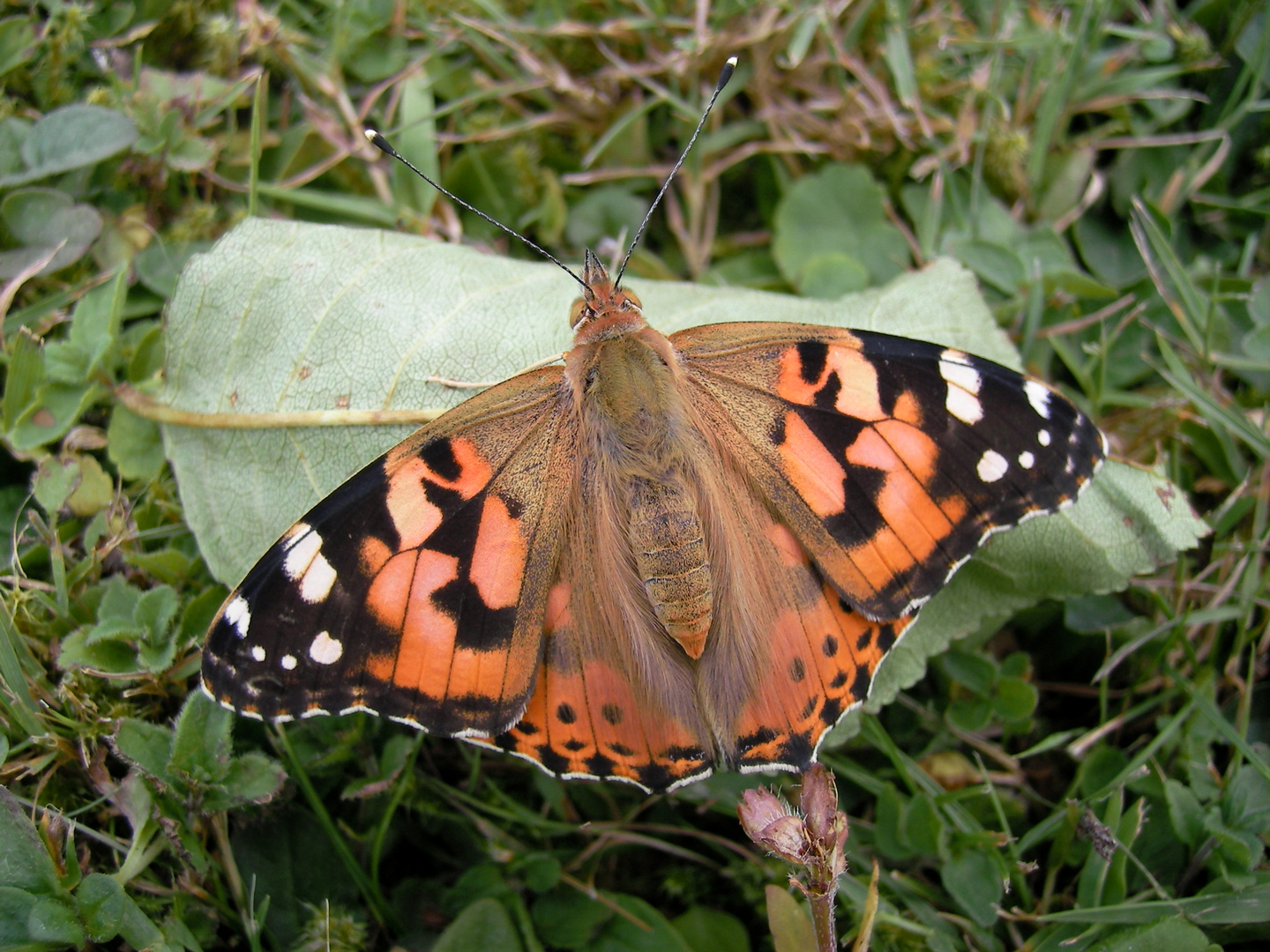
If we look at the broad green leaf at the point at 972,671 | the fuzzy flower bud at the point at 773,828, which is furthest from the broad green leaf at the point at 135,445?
the broad green leaf at the point at 972,671

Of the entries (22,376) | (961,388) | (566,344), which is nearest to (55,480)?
(22,376)

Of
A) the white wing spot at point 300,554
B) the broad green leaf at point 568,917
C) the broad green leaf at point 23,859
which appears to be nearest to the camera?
the white wing spot at point 300,554

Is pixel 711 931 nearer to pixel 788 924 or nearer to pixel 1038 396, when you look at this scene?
pixel 788 924

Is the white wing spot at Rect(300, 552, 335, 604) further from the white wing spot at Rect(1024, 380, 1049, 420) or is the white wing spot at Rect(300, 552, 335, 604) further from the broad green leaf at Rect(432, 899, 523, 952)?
the white wing spot at Rect(1024, 380, 1049, 420)

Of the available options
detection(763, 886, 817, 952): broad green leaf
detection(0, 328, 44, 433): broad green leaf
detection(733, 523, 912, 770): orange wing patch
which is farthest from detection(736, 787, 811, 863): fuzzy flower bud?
detection(0, 328, 44, 433): broad green leaf

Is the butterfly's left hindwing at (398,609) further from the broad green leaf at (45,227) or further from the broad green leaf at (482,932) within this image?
the broad green leaf at (45,227)

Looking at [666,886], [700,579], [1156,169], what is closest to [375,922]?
[666,886]

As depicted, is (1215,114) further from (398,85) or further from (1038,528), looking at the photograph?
(398,85)
